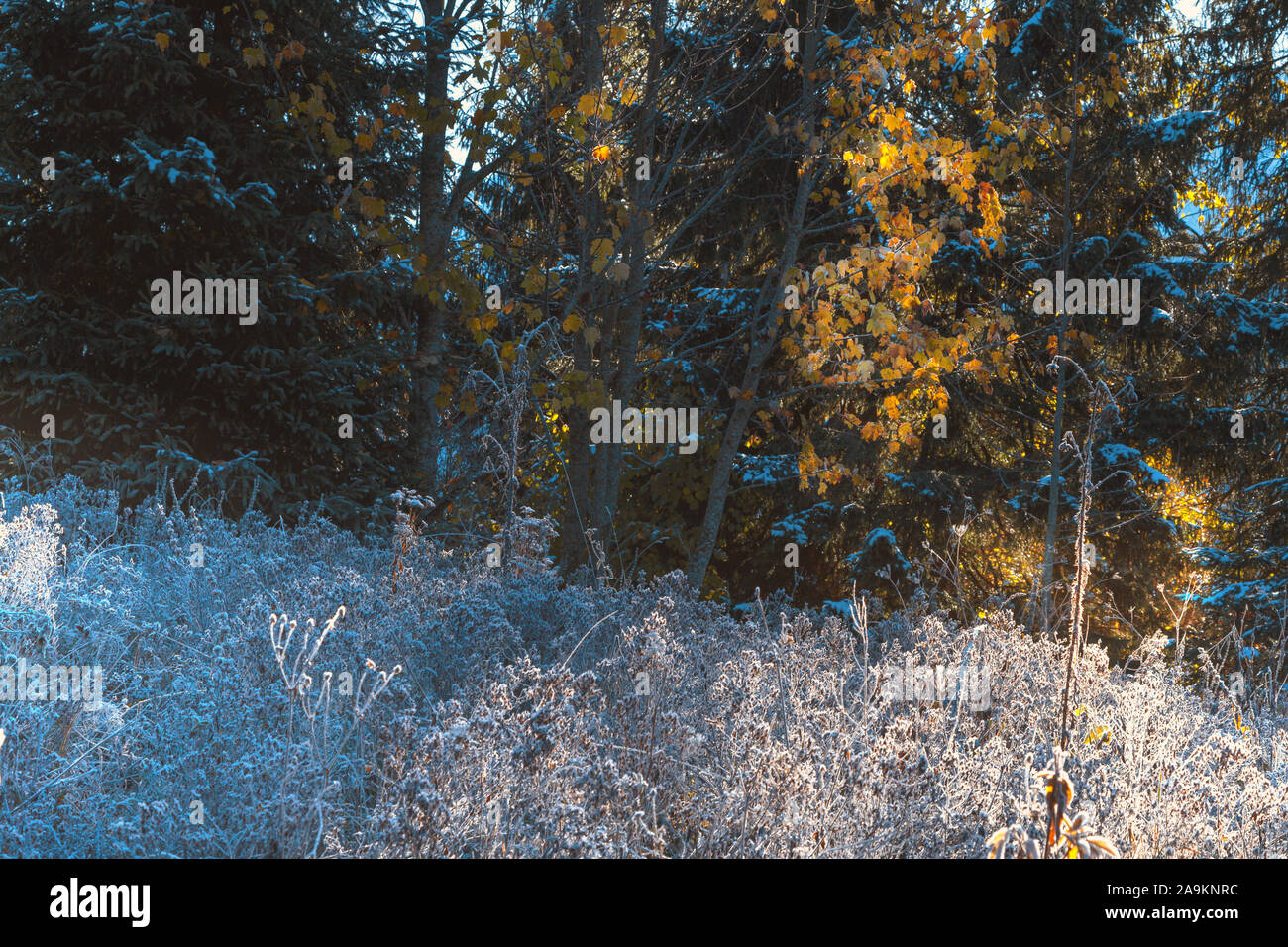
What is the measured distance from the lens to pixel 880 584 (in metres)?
10.6

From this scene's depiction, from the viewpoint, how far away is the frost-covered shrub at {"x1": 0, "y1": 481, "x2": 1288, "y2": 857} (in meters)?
2.94

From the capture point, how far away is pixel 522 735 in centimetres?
317

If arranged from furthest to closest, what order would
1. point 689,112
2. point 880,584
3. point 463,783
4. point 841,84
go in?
1. point 880,584
2. point 841,84
3. point 689,112
4. point 463,783

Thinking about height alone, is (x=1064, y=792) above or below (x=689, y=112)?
below

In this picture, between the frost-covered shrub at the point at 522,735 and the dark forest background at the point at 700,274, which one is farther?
the dark forest background at the point at 700,274

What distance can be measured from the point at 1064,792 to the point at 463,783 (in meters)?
1.58

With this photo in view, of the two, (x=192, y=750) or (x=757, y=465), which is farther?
(x=757, y=465)

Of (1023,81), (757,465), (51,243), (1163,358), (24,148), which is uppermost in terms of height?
(1023,81)

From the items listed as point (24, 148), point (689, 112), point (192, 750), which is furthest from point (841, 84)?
point (192, 750)

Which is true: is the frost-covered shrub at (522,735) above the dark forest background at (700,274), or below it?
below

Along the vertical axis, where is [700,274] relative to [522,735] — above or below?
above

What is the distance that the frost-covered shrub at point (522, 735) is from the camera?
2941 millimetres

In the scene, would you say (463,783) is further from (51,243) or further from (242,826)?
(51,243)

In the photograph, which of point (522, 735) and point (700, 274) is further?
point (700, 274)
